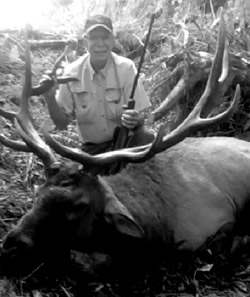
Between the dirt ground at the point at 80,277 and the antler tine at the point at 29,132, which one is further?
the antler tine at the point at 29,132

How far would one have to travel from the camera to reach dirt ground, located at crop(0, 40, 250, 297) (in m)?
3.96

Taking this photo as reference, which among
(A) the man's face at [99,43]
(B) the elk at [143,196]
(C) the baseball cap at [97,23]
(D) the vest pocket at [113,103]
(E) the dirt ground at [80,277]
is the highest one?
(C) the baseball cap at [97,23]

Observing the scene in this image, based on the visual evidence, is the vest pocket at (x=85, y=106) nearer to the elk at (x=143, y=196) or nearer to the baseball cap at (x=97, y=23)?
the baseball cap at (x=97, y=23)

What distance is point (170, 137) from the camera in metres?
4.20

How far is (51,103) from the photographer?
507 centimetres

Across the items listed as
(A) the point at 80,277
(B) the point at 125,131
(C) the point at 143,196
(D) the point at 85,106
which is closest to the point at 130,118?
(B) the point at 125,131

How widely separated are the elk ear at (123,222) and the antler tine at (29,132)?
0.53 m

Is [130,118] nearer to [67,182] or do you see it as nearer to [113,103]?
[113,103]

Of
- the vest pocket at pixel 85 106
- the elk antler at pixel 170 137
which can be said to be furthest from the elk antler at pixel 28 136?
the vest pocket at pixel 85 106

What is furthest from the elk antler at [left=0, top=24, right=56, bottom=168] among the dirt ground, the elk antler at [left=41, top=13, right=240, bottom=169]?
the dirt ground

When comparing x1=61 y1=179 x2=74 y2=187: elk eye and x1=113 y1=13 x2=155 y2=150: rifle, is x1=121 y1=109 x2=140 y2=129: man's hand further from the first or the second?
x1=61 y1=179 x2=74 y2=187: elk eye

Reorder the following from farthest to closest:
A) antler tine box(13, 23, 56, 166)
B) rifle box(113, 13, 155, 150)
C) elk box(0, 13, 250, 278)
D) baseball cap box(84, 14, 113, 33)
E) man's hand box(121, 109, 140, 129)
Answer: baseball cap box(84, 14, 113, 33)
rifle box(113, 13, 155, 150)
man's hand box(121, 109, 140, 129)
antler tine box(13, 23, 56, 166)
elk box(0, 13, 250, 278)

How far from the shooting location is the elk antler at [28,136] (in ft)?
13.4

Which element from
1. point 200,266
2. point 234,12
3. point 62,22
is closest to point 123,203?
point 200,266
